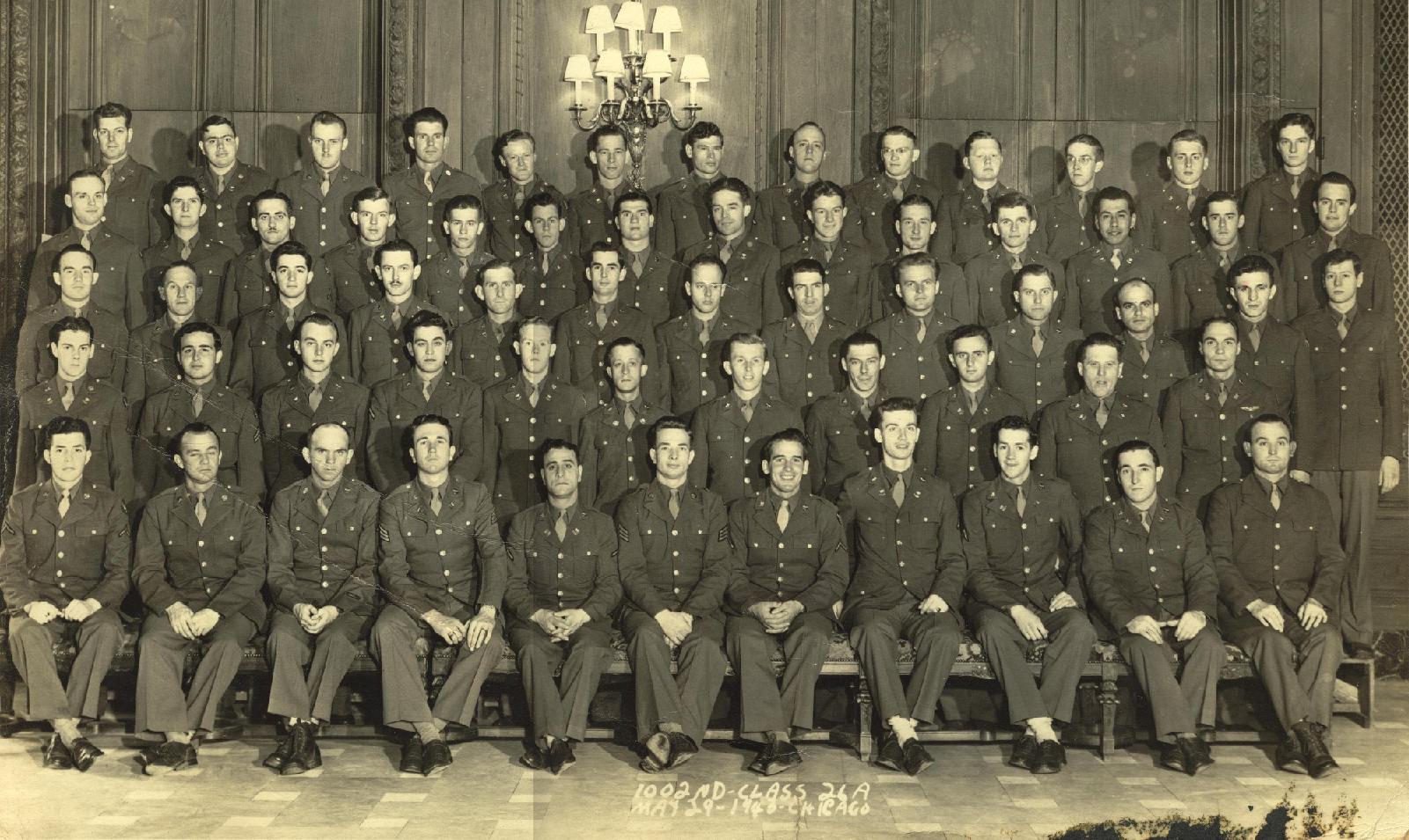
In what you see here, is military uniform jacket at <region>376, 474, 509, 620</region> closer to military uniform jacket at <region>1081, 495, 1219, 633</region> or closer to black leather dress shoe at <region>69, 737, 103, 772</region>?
black leather dress shoe at <region>69, 737, 103, 772</region>

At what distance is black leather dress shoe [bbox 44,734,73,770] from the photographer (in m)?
5.38

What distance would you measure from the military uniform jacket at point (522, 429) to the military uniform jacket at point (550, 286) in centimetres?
67

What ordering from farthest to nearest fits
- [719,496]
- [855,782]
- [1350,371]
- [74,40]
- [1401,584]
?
[74,40]
[1401,584]
[1350,371]
[719,496]
[855,782]

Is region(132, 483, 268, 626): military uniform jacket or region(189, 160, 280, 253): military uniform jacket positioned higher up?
region(189, 160, 280, 253): military uniform jacket

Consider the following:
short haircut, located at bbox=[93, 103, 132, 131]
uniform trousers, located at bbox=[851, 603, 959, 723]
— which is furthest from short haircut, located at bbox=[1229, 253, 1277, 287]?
short haircut, located at bbox=[93, 103, 132, 131]

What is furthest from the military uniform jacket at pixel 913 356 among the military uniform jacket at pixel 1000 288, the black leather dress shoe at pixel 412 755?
the black leather dress shoe at pixel 412 755

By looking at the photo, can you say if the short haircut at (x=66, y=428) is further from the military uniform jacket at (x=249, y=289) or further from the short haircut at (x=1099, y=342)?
the short haircut at (x=1099, y=342)

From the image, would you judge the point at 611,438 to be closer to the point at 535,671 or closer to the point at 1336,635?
the point at 535,671

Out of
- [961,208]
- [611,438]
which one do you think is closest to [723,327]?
[611,438]

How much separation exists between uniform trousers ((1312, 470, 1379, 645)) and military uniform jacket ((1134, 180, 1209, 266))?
54.4 inches

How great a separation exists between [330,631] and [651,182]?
3690 millimetres

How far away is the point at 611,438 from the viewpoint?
6.43 m

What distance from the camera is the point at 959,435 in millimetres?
6422

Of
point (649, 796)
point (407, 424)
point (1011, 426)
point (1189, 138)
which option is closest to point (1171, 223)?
point (1189, 138)
